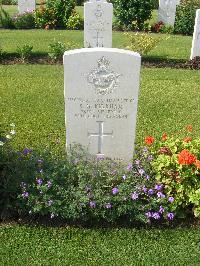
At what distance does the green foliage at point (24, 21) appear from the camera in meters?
16.8

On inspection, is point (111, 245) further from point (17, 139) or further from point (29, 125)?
point (29, 125)

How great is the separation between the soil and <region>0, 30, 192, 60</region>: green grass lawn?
48 cm

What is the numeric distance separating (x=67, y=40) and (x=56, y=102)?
6.84 meters

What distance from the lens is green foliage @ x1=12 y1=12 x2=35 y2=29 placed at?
1678 centimetres

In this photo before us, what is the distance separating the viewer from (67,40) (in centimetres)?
1452

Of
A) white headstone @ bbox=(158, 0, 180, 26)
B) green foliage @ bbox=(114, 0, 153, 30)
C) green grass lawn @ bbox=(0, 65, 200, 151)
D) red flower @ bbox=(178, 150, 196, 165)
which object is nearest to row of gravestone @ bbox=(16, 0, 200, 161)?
red flower @ bbox=(178, 150, 196, 165)

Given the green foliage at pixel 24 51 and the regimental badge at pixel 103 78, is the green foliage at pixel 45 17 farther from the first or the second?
the regimental badge at pixel 103 78

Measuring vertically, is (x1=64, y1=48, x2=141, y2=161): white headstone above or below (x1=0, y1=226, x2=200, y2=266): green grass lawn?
above

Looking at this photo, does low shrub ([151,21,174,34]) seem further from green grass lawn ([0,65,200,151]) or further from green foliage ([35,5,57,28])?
green grass lawn ([0,65,200,151])

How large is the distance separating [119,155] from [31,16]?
13.2 m

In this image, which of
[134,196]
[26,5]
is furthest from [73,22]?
[134,196]

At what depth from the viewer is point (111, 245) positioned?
14.1ft

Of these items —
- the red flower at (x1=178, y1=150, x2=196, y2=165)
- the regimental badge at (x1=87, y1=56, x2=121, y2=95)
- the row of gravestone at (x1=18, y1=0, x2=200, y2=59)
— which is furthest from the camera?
the row of gravestone at (x1=18, y1=0, x2=200, y2=59)

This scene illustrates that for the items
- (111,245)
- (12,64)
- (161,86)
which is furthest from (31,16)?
(111,245)
